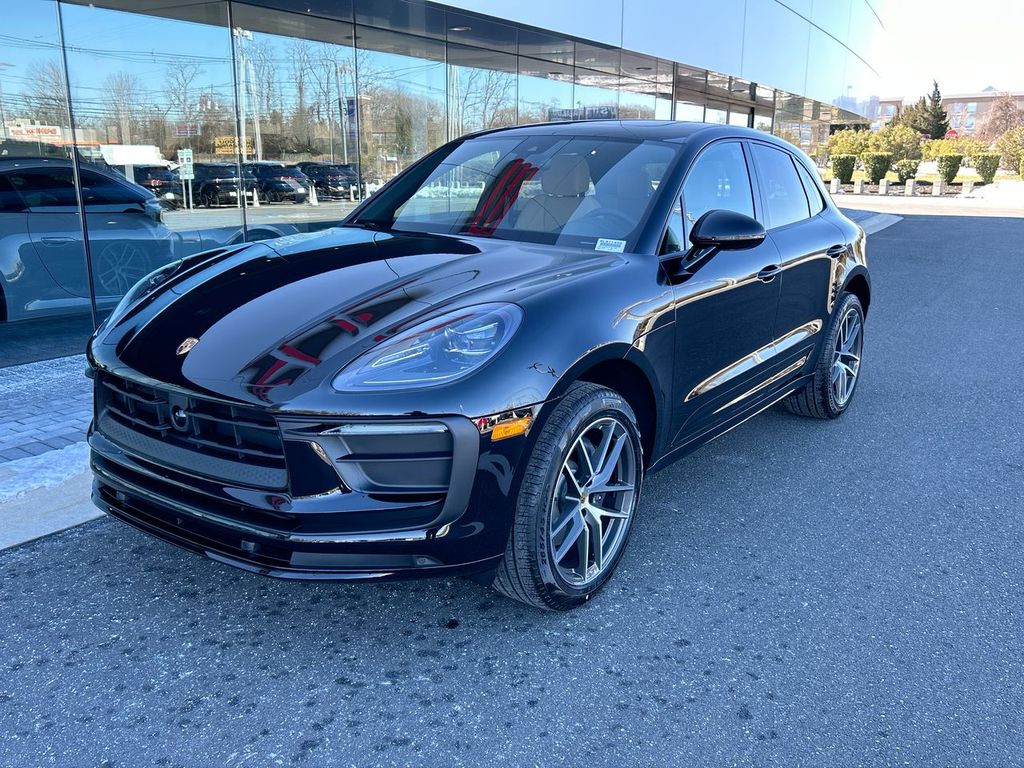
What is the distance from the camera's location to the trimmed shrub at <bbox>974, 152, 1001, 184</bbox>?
37.0 m

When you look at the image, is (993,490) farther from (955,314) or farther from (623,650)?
(955,314)

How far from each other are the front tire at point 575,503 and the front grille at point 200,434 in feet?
2.65

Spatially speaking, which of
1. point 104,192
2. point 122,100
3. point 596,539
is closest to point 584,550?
point 596,539

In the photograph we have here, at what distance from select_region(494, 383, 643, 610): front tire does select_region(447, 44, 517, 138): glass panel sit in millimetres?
9731

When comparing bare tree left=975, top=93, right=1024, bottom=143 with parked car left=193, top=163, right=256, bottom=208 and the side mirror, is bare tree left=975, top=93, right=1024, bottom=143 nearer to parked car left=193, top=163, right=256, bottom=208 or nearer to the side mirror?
parked car left=193, top=163, right=256, bottom=208

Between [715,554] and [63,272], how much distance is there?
21.0ft

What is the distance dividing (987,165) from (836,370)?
3865 centimetres

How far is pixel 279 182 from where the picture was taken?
9.47 meters

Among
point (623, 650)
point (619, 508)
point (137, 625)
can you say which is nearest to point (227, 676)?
point (137, 625)

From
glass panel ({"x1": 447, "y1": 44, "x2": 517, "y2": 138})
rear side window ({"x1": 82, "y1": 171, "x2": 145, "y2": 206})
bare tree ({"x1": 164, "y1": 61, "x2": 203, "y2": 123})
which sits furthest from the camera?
glass panel ({"x1": 447, "y1": 44, "x2": 517, "y2": 138})

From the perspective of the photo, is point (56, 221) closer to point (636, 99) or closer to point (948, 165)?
point (636, 99)

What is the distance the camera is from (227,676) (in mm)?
2605

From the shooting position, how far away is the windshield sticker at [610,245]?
3373 millimetres

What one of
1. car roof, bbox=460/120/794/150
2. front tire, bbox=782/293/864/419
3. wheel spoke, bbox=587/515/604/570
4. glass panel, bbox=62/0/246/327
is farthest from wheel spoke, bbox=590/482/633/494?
glass panel, bbox=62/0/246/327
